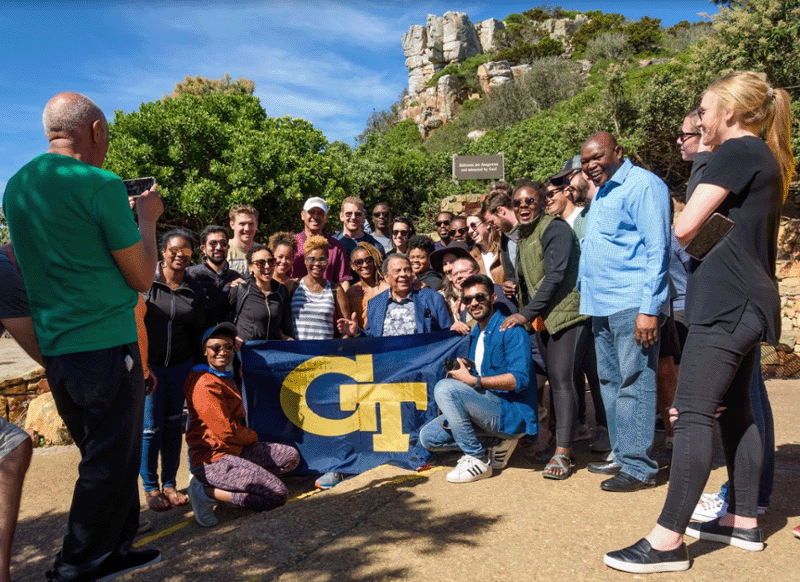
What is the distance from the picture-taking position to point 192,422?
4.34 m

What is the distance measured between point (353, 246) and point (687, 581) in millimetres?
5116

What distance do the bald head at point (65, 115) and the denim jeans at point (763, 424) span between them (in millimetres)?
3095

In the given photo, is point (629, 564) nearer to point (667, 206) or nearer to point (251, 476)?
point (667, 206)

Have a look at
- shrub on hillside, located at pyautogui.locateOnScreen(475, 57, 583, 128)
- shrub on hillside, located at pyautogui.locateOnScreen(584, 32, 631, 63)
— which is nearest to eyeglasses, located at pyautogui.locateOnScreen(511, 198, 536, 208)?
shrub on hillside, located at pyautogui.locateOnScreen(475, 57, 583, 128)

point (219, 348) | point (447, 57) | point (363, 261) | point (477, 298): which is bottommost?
point (219, 348)

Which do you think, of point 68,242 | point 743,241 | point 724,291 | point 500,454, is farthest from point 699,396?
point 68,242

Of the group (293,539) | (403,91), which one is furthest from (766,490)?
(403,91)

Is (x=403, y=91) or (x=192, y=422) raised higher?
(x=403, y=91)

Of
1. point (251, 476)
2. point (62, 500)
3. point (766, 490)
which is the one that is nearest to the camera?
point (766, 490)

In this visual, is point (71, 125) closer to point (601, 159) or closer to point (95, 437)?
point (95, 437)

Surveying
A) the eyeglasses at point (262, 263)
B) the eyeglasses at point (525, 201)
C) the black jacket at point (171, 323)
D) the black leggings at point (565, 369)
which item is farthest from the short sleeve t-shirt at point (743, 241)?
the black jacket at point (171, 323)

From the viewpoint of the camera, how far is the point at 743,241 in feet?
8.66

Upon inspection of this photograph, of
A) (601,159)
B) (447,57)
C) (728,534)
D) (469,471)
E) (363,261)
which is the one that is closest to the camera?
(728,534)

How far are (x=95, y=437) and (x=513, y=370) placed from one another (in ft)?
8.69
